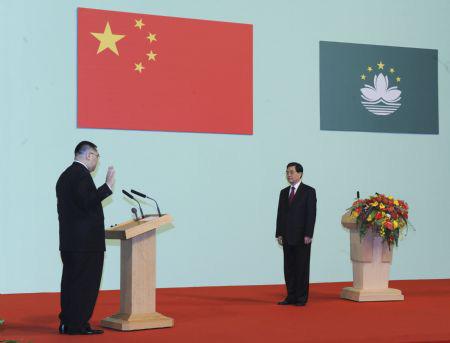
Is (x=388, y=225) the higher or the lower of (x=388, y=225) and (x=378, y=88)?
the lower

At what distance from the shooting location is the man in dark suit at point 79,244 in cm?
482

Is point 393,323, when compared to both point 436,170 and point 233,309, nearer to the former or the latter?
point 233,309

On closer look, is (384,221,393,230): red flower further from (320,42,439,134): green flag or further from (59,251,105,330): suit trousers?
(59,251,105,330): suit trousers

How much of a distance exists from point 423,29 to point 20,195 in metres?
5.78

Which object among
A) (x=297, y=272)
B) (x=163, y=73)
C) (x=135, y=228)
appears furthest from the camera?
(x=163, y=73)

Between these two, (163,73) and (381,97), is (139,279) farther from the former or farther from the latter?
(381,97)

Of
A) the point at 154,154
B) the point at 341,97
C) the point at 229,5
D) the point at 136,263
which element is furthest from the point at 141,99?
the point at 136,263

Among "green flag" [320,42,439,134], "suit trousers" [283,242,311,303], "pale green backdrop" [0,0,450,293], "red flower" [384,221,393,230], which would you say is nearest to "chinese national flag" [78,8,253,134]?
"pale green backdrop" [0,0,450,293]

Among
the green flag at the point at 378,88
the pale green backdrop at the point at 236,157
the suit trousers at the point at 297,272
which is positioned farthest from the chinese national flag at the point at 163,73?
the suit trousers at the point at 297,272

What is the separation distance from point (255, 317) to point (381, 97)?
4419mm

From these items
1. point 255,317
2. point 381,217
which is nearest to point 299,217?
point 381,217

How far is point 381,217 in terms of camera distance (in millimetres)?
6695

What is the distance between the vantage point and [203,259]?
816cm

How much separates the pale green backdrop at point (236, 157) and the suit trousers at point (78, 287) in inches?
112
